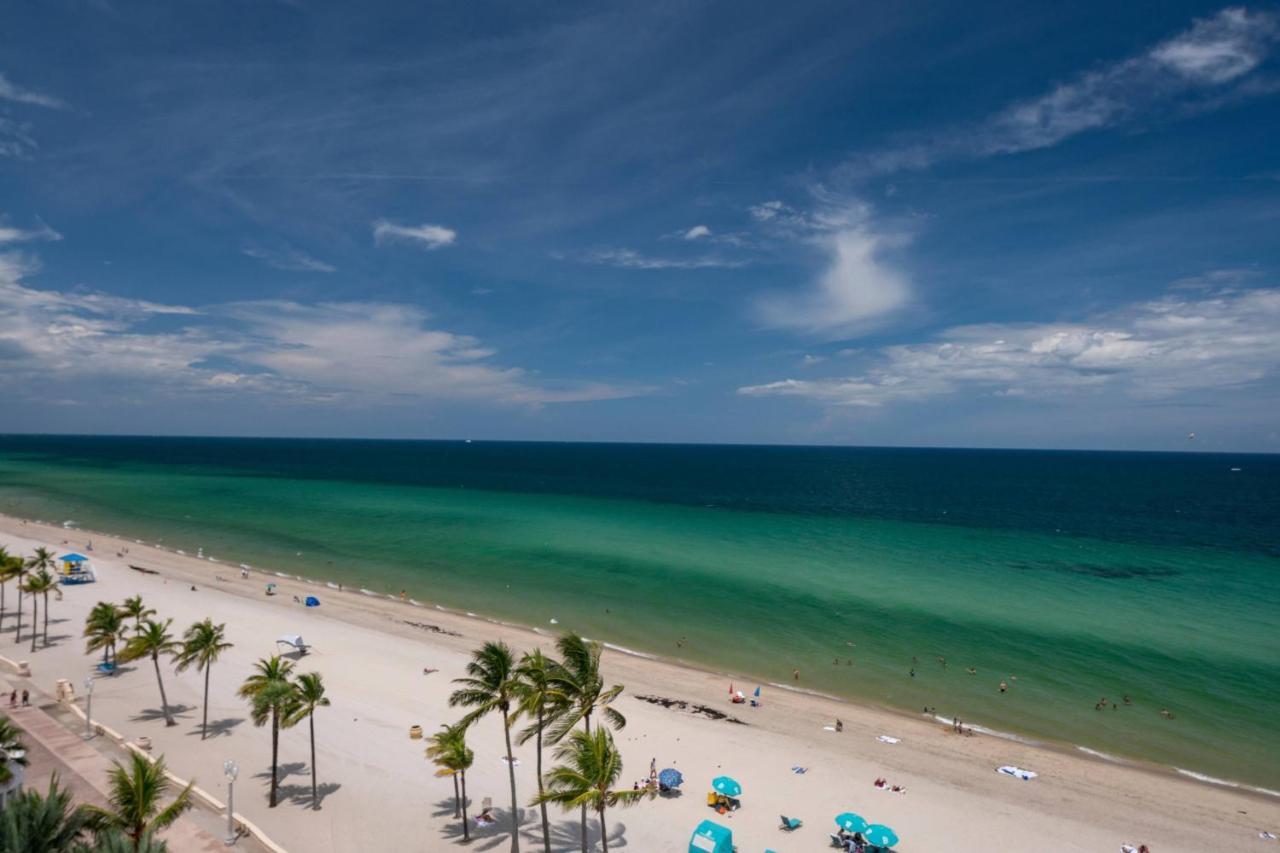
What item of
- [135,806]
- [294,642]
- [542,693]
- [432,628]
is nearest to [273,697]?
[135,806]

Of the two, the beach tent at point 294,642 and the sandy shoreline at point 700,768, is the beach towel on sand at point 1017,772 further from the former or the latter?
the beach tent at point 294,642

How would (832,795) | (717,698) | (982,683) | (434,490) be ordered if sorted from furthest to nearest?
(434,490) → (982,683) → (717,698) → (832,795)

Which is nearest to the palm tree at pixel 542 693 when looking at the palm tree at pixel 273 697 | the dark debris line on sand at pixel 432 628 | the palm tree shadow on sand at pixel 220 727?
the palm tree at pixel 273 697

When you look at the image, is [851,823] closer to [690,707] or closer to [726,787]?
[726,787]

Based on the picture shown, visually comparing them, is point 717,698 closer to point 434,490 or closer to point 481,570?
point 481,570

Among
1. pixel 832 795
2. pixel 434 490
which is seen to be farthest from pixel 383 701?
pixel 434 490

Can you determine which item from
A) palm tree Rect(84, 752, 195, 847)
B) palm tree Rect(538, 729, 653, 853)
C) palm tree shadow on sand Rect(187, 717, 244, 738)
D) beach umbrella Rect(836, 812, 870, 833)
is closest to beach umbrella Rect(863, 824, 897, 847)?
beach umbrella Rect(836, 812, 870, 833)

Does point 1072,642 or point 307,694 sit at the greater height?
point 307,694
